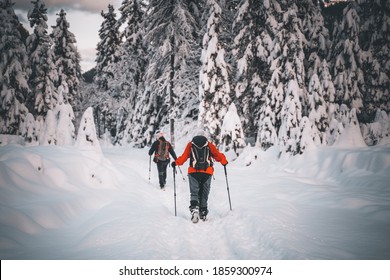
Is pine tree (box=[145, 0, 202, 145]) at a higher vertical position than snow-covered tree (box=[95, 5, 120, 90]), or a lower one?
lower

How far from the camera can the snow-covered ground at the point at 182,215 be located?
4.17 metres

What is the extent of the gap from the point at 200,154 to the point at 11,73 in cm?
1892

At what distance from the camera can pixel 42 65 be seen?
2264 cm

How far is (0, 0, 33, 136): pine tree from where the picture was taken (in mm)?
16312

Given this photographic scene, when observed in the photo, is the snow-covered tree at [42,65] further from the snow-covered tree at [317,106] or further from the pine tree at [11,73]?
the snow-covered tree at [317,106]

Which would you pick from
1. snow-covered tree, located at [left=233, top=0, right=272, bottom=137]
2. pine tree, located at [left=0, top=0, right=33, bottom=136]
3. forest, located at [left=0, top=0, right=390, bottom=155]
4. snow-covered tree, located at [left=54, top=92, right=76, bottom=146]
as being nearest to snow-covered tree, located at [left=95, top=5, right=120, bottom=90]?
pine tree, located at [left=0, top=0, right=33, bottom=136]

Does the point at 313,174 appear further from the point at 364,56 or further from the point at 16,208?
the point at 16,208

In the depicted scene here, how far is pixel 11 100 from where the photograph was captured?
1922 cm

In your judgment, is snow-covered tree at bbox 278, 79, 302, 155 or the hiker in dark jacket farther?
snow-covered tree at bbox 278, 79, 302, 155

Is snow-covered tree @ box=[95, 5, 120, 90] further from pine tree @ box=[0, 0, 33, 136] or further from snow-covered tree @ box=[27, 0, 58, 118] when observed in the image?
pine tree @ box=[0, 0, 33, 136]

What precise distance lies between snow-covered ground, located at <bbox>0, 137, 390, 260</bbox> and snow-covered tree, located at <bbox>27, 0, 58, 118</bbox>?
16853 millimetres

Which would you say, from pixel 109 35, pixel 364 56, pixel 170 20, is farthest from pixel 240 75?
pixel 109 35
